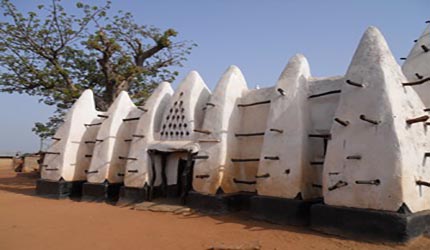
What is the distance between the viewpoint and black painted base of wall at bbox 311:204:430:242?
19.9 ft

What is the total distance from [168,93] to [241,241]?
7832mm

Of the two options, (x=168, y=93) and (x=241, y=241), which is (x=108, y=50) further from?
(x=241, y=241)

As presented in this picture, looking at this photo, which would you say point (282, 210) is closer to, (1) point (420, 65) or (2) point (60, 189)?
(1) point (420, 65)

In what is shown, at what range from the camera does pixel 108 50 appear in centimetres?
1905

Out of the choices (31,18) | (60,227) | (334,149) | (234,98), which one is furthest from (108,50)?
(334,149)

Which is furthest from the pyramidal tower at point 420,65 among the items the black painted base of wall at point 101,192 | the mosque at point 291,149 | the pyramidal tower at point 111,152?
the black painted base of wall at point 101,192

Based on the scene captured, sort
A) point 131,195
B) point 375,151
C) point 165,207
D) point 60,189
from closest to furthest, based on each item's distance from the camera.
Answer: point 375,151
point 165,207
point 131,195
point 60,189

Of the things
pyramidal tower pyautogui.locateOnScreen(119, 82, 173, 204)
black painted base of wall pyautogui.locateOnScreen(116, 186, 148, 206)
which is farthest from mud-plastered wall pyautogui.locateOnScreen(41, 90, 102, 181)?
black painted base of wall pyautogui.locateOnScreen(116, 186, 148, 206)

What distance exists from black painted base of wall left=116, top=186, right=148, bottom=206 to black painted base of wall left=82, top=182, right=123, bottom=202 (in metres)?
0.85

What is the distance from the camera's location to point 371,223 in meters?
6.35

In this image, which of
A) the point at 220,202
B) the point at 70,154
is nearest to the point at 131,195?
Answer: the point at 220,202

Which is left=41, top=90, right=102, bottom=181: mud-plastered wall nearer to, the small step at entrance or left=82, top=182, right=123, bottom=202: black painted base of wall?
left=82, top=182, right=123, bottom=202: black painted base of wall

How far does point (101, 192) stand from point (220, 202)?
17.4 ft

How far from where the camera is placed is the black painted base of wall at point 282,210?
25.5 feet
